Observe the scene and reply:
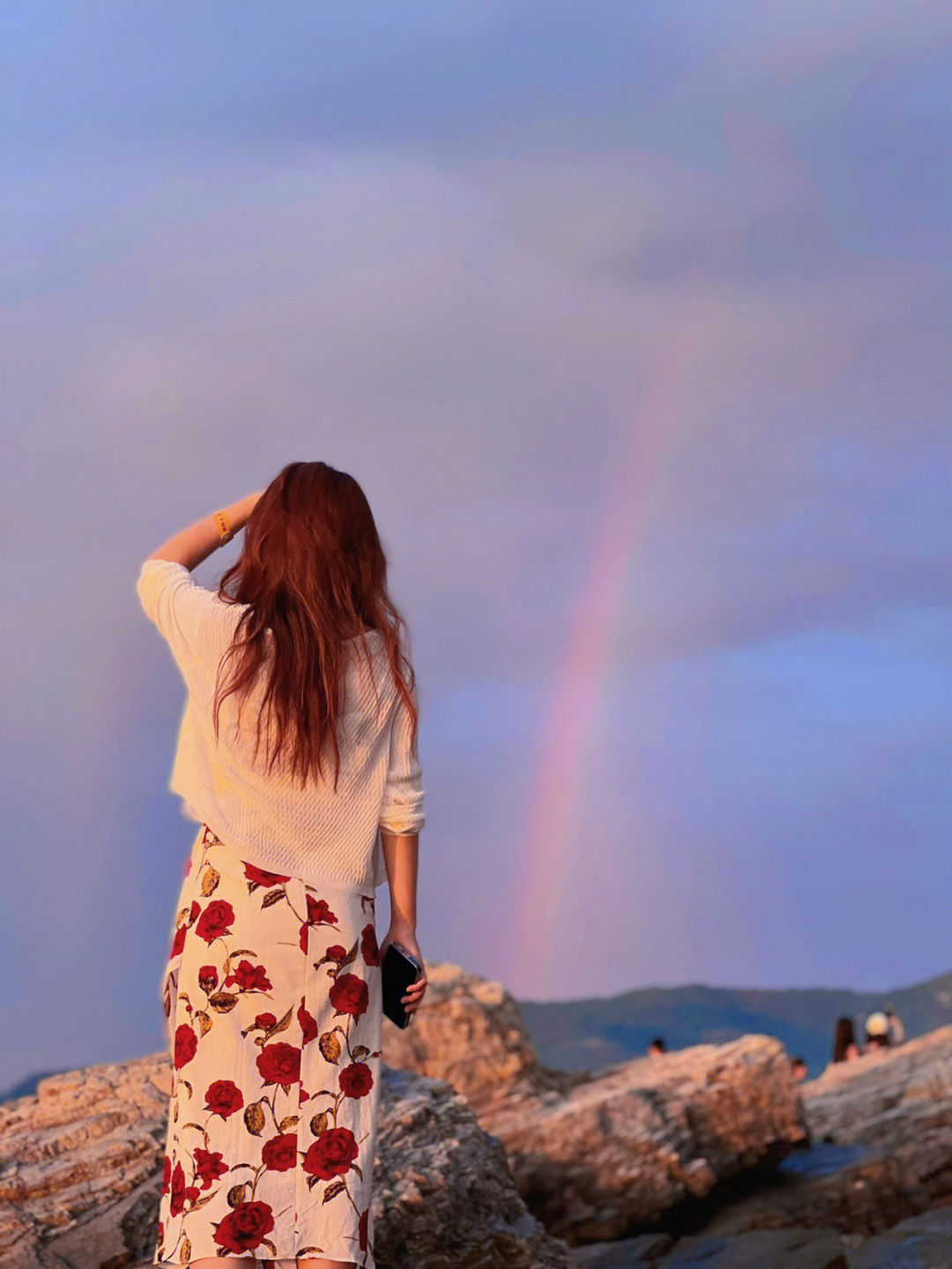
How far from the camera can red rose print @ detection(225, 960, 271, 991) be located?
356cm

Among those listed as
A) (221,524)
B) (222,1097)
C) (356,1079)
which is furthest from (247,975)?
(221,524)

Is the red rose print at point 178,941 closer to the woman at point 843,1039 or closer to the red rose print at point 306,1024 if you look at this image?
the red rose print at point 306,1024

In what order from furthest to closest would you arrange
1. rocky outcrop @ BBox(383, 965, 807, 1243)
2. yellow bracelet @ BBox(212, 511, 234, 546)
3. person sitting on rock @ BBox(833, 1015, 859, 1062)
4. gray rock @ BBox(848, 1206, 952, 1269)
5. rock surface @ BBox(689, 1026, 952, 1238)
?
person sitting on rock @ BBox(833, 1015, 859, 1062)
rock surface @ BBox(689, 1026, 952, 1238)
rocky outcrop @ BBox(383, 965, 807, 1243)
gray rock @ BBox(848, 1206, 952, 1269)
yellow bracelet @ BBox(212, 511, 234, 546)

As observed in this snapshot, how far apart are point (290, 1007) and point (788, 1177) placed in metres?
8.82

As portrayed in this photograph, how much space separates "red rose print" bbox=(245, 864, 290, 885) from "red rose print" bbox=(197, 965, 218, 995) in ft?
0.81

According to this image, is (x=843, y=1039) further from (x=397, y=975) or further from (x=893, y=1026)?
(x=397, y=975)

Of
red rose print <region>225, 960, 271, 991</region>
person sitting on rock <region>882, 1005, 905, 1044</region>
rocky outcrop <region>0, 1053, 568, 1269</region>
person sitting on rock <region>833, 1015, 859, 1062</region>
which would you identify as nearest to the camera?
red rose print <region>225, 960, 271, 991</region>

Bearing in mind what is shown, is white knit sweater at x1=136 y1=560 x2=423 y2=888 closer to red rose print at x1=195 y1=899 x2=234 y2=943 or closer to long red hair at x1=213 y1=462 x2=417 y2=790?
long red hair at x1=213 y1=462 x2=417 y2=790

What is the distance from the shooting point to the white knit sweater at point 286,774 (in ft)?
12.0

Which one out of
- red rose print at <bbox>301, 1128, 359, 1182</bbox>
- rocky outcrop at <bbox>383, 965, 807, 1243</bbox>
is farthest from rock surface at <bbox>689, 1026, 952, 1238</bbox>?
red rose print at <bbox>301, 1128, 359, 1182</bbox>

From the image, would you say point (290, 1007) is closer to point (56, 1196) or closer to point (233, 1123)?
point (233, 1123)

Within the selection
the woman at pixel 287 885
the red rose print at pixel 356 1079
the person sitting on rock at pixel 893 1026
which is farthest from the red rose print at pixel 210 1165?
the person sitting on rock at pixel 893 1026

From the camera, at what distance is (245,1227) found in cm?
360

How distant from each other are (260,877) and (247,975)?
0.26 meters
